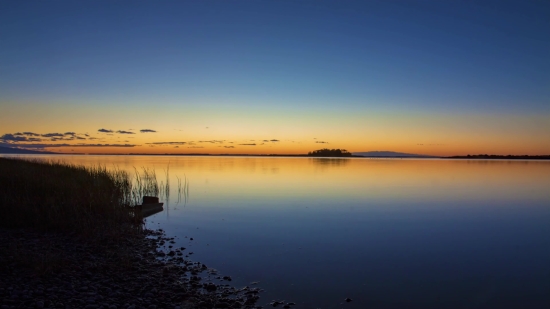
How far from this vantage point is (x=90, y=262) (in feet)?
30.8

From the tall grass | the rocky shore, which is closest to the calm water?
the rocky shore

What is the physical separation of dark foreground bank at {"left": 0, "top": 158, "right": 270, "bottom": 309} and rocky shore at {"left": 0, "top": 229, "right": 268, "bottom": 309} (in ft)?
0.06

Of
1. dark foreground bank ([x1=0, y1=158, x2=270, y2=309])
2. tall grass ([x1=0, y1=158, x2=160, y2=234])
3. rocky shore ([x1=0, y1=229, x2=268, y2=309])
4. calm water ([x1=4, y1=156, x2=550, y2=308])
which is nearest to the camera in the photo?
rocky shore ([x1=0, y1=229, x2=268, y2=309])

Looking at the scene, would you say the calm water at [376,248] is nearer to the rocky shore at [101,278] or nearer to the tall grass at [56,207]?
the rocky shore at [101,278]

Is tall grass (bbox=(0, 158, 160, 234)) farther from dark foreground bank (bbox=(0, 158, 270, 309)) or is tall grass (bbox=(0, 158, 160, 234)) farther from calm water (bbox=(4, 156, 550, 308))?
calm water (bbox=(4, 156, 550, 308))

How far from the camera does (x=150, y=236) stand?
14.5 m

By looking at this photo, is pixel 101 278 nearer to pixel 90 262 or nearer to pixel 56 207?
pixel 90 262

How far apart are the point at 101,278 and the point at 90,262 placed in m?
1.30

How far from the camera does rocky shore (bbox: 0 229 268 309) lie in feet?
22.9

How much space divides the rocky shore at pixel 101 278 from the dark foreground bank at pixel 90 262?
0.06 ft

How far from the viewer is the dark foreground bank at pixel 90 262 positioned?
7.22 m

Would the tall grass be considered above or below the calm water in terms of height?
above

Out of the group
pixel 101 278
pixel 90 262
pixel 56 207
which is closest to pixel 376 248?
pixel 101 278

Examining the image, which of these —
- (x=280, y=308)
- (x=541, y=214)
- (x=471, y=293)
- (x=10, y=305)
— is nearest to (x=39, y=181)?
(x=10, y=305)
